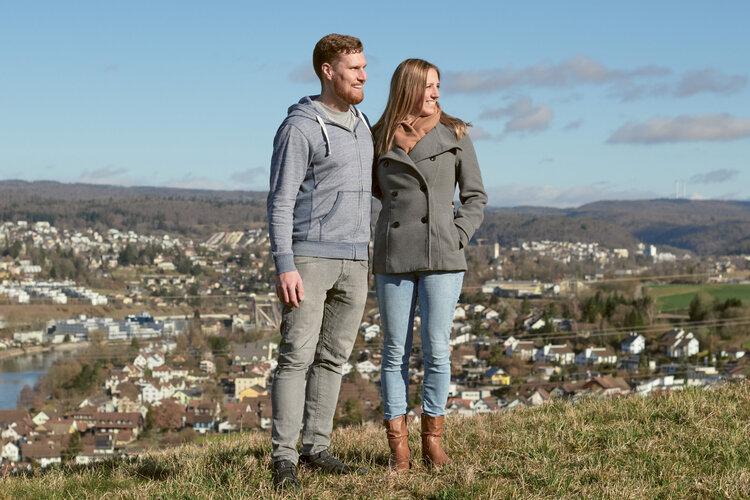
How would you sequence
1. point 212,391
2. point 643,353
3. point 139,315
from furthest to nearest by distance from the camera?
point 139,315 → point 212,391 → point 643,353

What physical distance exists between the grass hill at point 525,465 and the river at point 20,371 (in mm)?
38962

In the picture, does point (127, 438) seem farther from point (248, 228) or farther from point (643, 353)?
point (248, 228)

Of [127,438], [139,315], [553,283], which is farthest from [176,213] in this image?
[127,438]

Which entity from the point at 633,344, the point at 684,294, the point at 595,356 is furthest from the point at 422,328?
the point at 684,294

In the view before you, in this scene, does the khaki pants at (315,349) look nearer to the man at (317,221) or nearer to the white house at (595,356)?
the man at (317,221)

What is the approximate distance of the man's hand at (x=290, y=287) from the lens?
10.3ft

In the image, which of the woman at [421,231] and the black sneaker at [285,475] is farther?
the woman at [421,231]

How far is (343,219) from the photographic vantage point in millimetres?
3273

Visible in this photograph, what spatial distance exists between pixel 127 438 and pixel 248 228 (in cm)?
6325

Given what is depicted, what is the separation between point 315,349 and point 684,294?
38.9 meters

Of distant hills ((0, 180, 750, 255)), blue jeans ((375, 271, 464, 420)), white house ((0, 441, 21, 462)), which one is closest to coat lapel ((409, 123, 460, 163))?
blue jeans ((375, 271, 464, 420))

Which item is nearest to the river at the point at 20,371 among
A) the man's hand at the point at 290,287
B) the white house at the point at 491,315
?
the white house at the point at 491,315

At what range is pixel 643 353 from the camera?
3173 cm

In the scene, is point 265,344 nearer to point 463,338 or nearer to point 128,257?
point 463,338
